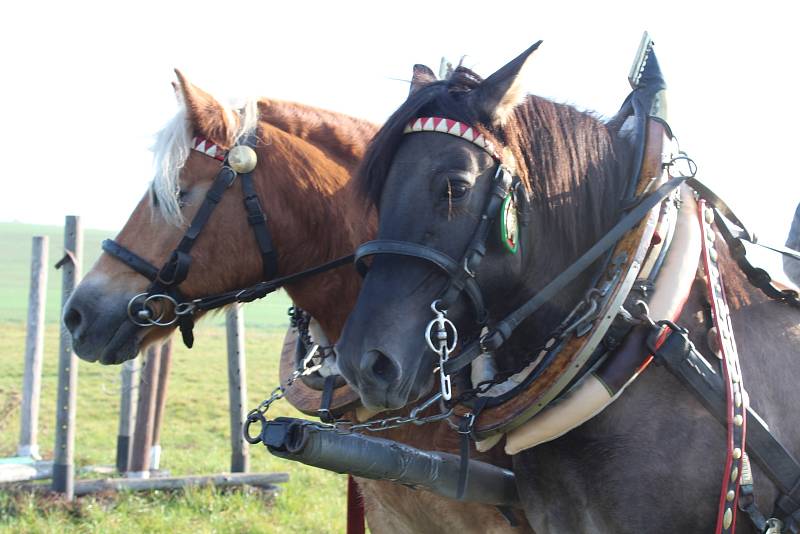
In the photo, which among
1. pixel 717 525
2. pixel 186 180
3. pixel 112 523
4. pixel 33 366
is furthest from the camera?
pixel 33 366

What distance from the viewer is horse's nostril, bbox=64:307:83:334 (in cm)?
329

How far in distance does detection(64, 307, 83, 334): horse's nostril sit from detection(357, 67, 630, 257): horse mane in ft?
4.85

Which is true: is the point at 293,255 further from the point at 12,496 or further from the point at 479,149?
the point at 12,496

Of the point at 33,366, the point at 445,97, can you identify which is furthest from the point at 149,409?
the point at 445,97

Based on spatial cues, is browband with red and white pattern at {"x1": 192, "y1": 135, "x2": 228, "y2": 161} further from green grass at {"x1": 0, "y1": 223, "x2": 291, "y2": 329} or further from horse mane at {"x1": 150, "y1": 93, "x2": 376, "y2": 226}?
green grass at {"x1": 0, "y1": 223, "x2": 291, "y2": 329}

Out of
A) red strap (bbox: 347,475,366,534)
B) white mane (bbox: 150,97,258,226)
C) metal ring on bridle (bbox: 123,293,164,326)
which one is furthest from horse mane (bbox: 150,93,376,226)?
red strap (bbox: 347,475,366,534)

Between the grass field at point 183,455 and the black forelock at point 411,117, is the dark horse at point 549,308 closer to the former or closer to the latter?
the black forelock at point 411,117

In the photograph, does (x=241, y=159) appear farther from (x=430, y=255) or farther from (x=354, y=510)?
(x=354, y=510)

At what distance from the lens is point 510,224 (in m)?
2.19

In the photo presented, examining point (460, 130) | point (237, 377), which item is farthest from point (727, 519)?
point (237, 377)

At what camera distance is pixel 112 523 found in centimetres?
590

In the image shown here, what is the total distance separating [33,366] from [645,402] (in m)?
5.72

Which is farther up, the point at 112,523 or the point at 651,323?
the point at 651,323

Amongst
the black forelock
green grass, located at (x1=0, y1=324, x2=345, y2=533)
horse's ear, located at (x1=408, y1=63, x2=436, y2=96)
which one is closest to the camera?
→ the black forelock
